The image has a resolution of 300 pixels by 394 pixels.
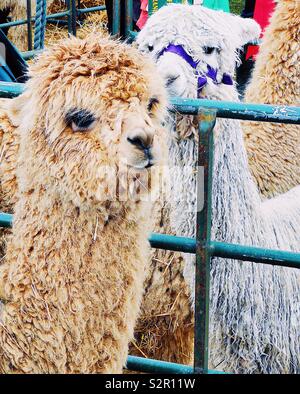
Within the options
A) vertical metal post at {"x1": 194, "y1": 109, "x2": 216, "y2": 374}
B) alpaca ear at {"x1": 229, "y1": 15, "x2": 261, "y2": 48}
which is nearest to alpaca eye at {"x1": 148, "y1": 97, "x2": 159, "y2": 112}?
vertical metal post at {"x1": 194, "y1": 109, "x2": 216, "y2": 374}

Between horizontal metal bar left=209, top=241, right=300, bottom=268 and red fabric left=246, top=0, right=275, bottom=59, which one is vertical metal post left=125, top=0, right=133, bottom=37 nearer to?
red fabric left=246, top=0, right=275, bottom=59

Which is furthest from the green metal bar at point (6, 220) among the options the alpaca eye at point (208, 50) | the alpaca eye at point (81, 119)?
the alpaca eye at point (208, 50)

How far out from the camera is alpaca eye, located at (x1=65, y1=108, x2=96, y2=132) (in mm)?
2242

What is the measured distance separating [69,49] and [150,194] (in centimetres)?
47

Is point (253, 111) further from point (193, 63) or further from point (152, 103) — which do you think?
point (193, 63)

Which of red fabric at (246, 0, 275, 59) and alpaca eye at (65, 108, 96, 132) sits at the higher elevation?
red fabric at (246, 0, 275, 59)

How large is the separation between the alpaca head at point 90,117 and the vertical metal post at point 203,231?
19cm

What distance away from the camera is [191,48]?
351 centimetres

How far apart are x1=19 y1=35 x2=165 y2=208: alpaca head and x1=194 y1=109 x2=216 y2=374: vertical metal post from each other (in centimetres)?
19

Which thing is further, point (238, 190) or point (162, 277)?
point (162, 277)

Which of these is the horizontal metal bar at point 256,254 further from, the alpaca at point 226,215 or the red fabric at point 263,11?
the red fabric at point 263,11

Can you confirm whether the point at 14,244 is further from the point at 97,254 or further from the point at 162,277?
the point at 162,277

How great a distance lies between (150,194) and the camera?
2.26 metres
